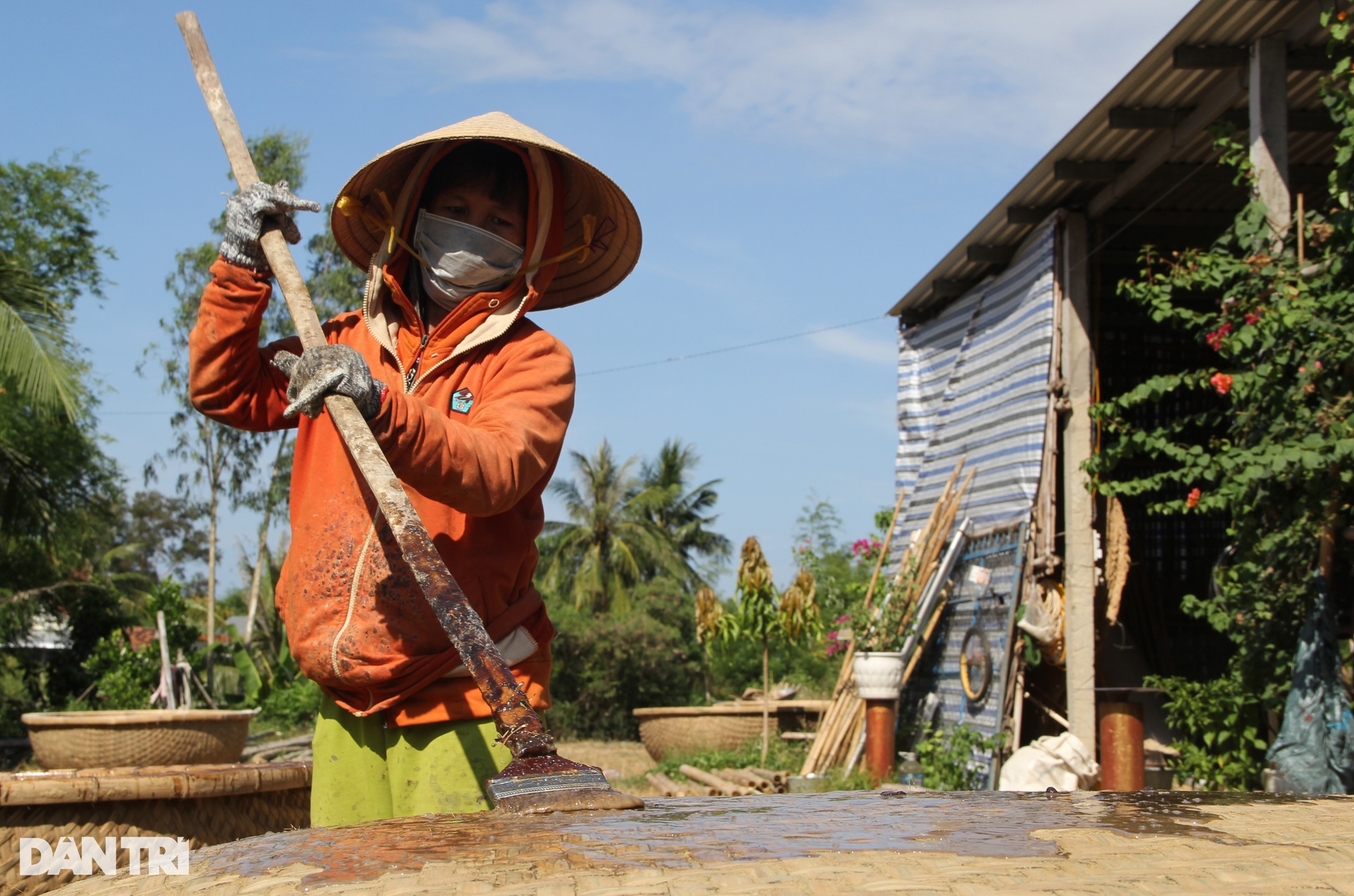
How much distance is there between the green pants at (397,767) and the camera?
218cm

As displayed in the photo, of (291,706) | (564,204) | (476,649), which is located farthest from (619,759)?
(476,649)

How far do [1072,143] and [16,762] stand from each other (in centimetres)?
1226

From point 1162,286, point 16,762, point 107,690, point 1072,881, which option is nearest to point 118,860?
point 1072,881

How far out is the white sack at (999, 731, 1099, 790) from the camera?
698 centimetres

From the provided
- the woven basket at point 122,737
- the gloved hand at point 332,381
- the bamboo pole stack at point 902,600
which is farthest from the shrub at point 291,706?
the gloved hand at point 332,381

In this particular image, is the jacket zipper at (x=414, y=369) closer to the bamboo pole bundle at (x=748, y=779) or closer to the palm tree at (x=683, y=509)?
the bamboo pole bundle at (x=748, y=779)

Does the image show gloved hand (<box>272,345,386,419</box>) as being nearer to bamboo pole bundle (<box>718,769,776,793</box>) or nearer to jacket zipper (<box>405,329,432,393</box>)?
jacket zipper (<box>405,329,432,393</box>)

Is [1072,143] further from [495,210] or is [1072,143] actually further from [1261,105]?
[495,210]

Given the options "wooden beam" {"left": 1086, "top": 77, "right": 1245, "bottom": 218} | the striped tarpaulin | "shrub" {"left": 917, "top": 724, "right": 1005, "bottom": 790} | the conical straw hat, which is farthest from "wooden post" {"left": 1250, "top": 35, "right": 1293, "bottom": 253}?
the conical straw hat

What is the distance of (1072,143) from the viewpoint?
7047 mm

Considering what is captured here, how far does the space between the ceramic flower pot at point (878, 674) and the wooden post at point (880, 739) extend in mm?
75

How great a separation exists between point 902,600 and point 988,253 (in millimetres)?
2702

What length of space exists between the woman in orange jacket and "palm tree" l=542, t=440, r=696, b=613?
23321 mm

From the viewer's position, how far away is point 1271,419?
208 inches
